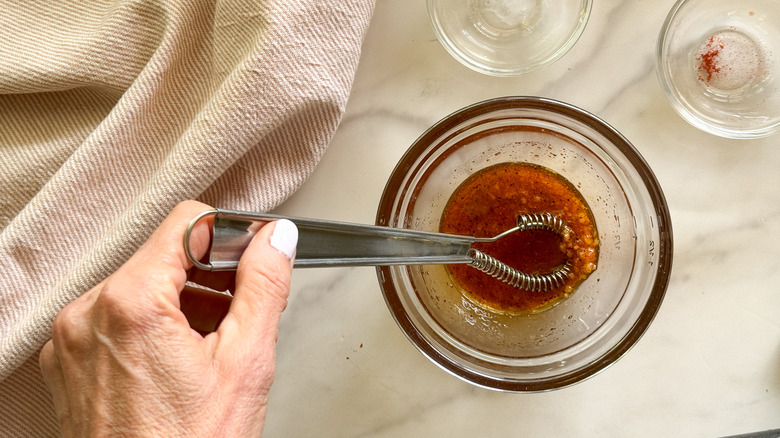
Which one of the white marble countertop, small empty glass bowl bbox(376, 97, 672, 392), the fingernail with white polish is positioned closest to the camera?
the fingernail with white polish

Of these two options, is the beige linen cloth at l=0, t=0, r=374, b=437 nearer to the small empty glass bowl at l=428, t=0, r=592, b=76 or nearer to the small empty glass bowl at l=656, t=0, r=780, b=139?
the small empty glass bowl at l=428, t=0, r=592, b=76

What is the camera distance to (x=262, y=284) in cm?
67

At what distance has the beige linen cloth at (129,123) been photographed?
35.7 inches

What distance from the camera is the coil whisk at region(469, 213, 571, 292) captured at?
2.90ft

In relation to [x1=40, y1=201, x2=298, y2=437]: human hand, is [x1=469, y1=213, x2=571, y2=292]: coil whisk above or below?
above

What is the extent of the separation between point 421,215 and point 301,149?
0.66ft

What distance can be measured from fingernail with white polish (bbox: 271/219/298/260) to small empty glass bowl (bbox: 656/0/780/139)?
695 millimetres

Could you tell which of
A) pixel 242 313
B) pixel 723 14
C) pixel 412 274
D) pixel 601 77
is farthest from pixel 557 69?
pixel 242 313

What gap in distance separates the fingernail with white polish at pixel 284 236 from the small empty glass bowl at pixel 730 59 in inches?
27.3

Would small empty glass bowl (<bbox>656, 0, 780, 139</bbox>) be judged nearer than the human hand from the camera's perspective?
No

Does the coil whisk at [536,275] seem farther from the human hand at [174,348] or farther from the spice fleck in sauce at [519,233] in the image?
the human hand at [174,348]

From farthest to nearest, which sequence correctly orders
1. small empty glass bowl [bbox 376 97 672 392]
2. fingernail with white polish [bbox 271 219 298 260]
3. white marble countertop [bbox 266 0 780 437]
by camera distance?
white marble countertop [bbox 266 0 780 437]
small empty glass bowl [bbox 376 97 672 392]
fingernail with white polish [bbox 271 219 298 260]

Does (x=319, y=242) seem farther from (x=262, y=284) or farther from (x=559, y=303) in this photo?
(x=559, y=303)

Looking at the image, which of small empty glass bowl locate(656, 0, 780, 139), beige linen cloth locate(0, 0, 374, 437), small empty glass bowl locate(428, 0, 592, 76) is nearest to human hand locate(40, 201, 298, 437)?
beige linen cloth locate(0, 0, 374, 437)
